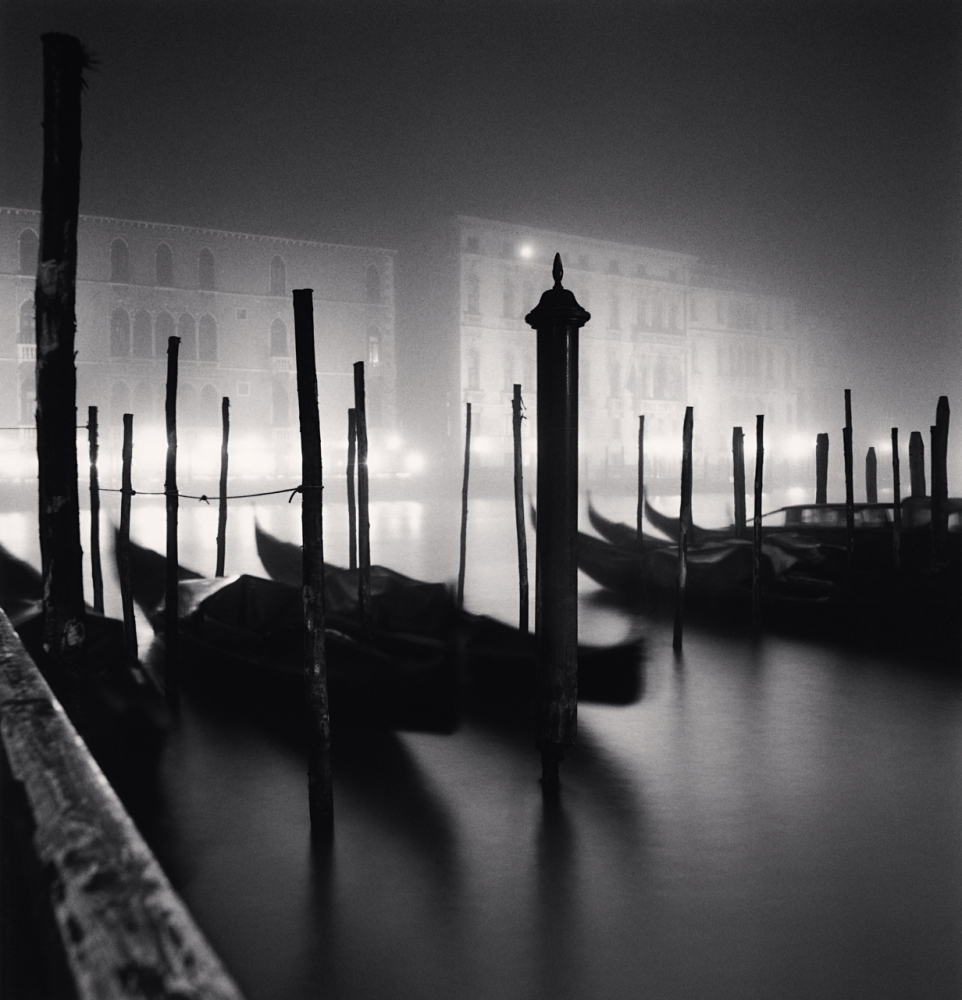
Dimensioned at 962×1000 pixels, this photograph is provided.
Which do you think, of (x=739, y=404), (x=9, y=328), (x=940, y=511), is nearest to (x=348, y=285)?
(x=9, y=328)

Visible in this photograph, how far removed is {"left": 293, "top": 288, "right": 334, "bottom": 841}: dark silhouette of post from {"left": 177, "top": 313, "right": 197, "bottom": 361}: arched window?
20.9 meters

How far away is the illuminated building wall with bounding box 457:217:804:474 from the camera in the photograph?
85.7 ft

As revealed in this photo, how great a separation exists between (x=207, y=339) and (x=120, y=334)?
2022 millimetres

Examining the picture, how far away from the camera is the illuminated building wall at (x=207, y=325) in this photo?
2109 centimetres

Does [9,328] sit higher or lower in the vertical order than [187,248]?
lower

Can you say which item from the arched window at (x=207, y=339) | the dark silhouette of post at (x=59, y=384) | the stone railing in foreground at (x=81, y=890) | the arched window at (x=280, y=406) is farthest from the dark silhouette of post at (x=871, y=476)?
the arched window at (x=207, y=339)

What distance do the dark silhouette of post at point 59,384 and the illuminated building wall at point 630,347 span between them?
70.9 feet

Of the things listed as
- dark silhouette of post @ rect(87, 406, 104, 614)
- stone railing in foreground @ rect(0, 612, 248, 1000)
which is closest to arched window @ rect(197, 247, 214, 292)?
dark silhouette of post @ rect(87, 406, 104, 614)

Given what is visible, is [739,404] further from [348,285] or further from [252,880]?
[252,880]

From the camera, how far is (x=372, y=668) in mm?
4027

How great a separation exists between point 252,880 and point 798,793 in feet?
6.85

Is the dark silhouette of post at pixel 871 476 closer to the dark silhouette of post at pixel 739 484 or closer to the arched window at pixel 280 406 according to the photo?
the dark silhouette of post at pixel 739 484

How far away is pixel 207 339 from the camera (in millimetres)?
23156

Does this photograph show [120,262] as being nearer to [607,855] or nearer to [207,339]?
[207,339]
